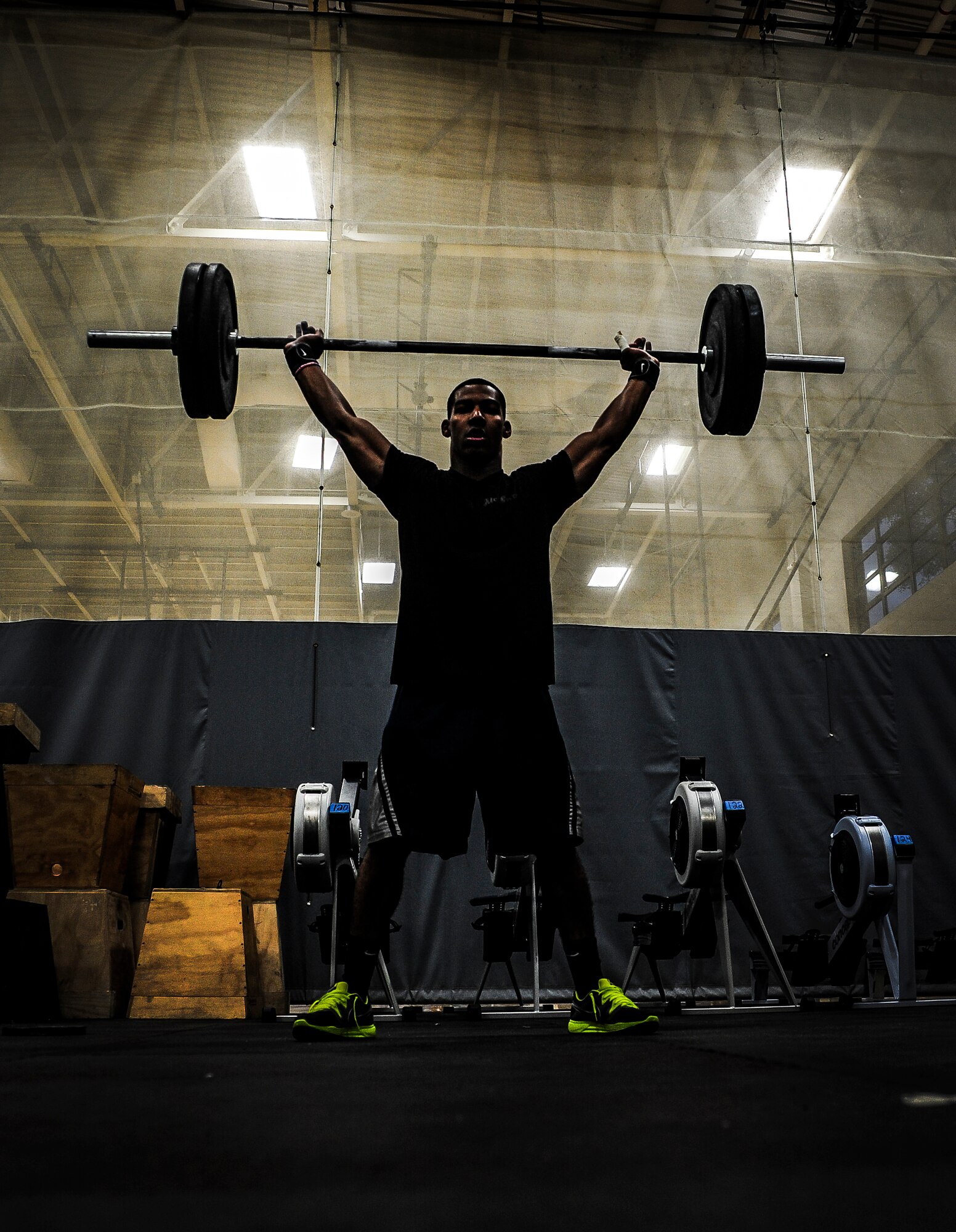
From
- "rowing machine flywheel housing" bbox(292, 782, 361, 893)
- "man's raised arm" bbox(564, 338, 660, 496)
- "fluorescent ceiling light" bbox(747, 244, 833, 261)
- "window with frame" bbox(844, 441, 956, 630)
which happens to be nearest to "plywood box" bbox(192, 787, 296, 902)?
"rowing machine flywheel housing" bbox(292, 782, 361, 893)

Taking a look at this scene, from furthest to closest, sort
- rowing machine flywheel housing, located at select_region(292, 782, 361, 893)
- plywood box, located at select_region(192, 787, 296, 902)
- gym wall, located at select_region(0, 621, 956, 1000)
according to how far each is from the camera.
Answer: gym wall, located at select_region(0, 621, 956, 1000) → plywood box, located at select_region(192, 787, 296, 902) → rowing machine flywheel housing, located at select_region(292, 782, 361, 893)

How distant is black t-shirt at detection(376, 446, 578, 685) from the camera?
1970 mm

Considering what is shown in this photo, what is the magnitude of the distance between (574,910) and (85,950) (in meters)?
1.70

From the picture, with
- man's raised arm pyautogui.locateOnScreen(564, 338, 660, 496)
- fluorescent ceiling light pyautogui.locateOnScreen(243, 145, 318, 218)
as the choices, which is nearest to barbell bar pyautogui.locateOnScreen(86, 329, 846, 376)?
man's raised arm pyautogui.locateOnScreen(564, 338, 660, 496)

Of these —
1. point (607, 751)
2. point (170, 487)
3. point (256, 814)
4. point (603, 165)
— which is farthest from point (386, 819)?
point (603, 165)

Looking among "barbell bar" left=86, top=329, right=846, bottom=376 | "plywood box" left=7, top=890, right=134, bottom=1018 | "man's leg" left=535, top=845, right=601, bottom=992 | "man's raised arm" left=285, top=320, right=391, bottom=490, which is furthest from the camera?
"plywood box" left=7, top=890, right=134, bottom=1018

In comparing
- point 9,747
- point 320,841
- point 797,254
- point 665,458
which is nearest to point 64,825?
point 9,747

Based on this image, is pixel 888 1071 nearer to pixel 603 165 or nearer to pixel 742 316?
pixel 742 316

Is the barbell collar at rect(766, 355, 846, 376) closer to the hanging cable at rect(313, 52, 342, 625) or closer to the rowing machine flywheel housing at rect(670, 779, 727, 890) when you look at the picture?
the rowing machine flywheel housing at rect(670, 779, 727, 890)

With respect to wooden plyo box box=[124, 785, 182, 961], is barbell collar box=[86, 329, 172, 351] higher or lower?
higher

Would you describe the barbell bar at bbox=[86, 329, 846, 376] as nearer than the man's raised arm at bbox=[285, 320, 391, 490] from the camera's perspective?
No

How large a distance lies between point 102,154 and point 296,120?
3.11ft

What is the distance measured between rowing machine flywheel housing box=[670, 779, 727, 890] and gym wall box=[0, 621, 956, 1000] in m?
0.81

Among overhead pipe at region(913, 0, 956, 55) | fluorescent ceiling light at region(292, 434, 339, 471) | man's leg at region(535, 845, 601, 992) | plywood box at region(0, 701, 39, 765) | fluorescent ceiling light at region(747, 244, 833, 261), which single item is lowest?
man's leg at region(535, 845, 601, 992)
